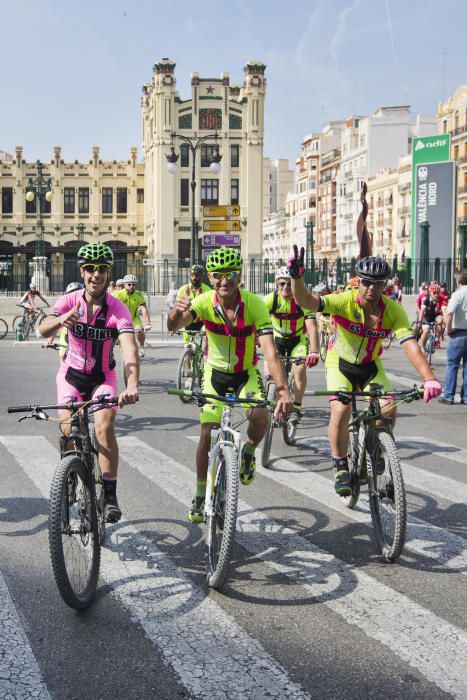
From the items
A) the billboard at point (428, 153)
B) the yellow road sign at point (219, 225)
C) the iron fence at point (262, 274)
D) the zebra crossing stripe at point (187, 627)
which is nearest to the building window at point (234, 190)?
the billboard at point (428, 153)

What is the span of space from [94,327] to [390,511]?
7.59ft

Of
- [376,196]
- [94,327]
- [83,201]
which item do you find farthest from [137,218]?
[94,327]

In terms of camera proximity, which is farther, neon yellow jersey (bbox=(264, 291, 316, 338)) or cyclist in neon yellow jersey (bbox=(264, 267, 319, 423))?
neon yellow jersey (bbox=(264, 291, 316, 338))

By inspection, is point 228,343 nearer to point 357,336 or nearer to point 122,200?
point 357,336

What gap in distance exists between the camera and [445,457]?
877 centimetres

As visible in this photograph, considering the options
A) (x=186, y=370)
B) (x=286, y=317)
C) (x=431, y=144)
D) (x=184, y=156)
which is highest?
(x=184, y=156)

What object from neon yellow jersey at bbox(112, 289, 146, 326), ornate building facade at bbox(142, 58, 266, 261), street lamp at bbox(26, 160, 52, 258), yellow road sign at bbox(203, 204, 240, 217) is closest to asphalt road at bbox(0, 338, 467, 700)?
neon yellow jersey at bbox(112, 289, 146, 326)

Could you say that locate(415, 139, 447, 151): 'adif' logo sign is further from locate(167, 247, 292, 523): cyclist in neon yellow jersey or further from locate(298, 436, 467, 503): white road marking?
locate(167, 247, 292, 523): cyclist in neon yellow jersey

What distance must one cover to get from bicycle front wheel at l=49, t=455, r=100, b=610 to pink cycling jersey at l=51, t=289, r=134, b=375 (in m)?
1.07

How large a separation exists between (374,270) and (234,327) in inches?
42.6

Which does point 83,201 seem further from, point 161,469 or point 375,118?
point 161,469

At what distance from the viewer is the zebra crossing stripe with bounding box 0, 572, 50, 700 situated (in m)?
3.52

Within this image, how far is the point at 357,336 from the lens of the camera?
633 cm

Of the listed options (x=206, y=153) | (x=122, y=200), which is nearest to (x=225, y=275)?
(x=206, y=153)
